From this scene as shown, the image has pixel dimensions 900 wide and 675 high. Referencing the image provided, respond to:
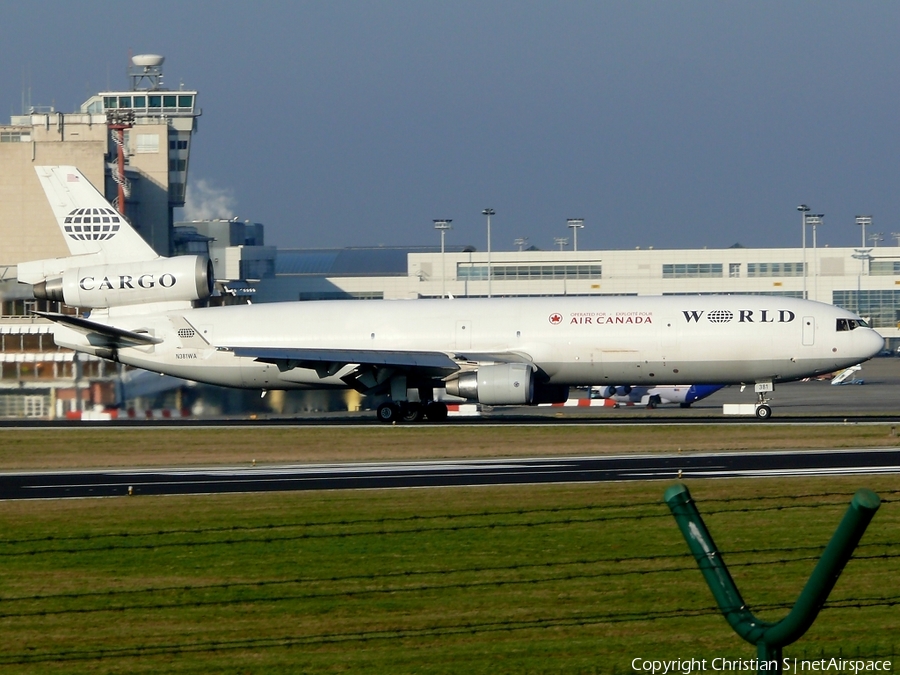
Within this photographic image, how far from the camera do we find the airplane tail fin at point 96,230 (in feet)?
154

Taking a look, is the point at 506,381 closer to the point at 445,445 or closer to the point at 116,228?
the point at 445,445

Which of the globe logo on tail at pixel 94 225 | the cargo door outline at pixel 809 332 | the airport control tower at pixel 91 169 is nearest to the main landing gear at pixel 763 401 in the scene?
the cargo door outline at pixel 809 332

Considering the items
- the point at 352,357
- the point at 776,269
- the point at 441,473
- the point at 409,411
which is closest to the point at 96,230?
the point at 352,357

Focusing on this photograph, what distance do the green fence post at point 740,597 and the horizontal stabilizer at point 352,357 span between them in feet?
114

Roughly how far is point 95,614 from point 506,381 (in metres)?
28.2

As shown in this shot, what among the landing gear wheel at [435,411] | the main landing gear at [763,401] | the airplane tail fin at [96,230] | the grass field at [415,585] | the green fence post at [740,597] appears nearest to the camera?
the green fence post at [740,597]

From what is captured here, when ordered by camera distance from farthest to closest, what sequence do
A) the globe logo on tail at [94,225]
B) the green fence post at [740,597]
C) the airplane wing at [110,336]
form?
the globe logo on tail at [94,225]
the airplane wing at [110,336]
the green fence post at [740,597]

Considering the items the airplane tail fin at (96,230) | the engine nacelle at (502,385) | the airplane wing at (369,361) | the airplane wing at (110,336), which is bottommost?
the engine nacelle at (502,385)

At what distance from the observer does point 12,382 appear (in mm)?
46688

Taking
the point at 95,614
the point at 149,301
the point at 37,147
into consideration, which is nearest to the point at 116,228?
the point at 149,301

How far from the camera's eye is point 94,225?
47188 mm

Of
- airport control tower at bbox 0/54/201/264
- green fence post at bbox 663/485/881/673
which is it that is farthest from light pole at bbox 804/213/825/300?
green fence post at bbox 663/485/881/673

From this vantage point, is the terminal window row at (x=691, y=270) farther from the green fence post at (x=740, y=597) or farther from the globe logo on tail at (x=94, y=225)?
the green fence post at (x=740, y=597)

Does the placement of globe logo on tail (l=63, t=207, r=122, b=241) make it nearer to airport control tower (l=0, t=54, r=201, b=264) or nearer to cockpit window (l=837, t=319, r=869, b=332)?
cockpit window (l=837, t=319, r=869, b=332)
